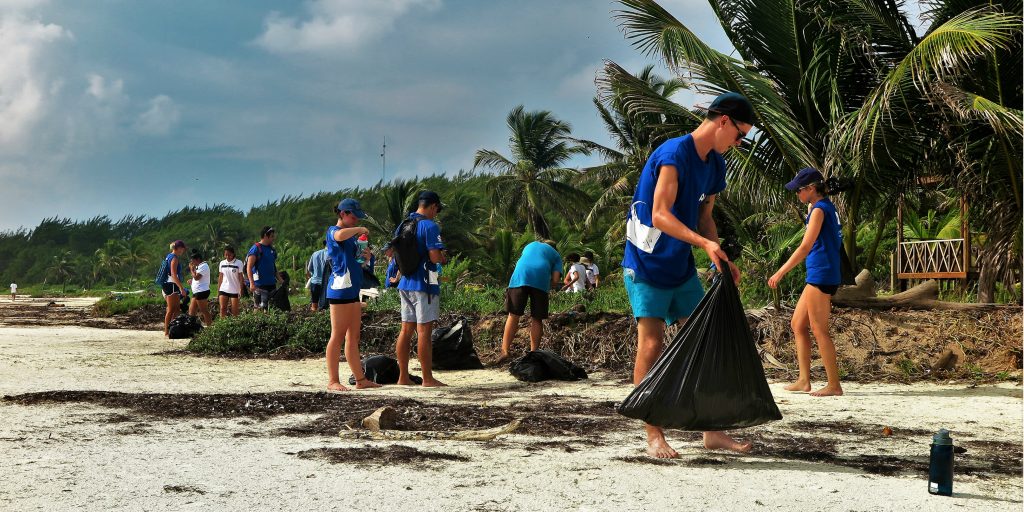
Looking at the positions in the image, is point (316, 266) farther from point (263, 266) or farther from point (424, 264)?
point (424, 264)

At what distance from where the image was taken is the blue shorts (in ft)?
14.8

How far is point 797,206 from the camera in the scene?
12.5 meters

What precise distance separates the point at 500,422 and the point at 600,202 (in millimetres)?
32548

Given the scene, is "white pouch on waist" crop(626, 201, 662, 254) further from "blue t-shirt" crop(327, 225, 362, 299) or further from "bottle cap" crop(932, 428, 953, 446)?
"blue t-shirt" crop(327, 225, 362, 299)

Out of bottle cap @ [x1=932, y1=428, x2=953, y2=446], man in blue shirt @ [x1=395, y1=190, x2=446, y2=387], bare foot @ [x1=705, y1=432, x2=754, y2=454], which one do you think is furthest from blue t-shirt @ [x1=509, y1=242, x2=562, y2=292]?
bottle cap @ [x1=932, y1=428, x2=953, y2=446]

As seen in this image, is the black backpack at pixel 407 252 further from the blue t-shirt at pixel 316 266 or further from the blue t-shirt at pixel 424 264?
the blue t-shirt at pixel 316 266

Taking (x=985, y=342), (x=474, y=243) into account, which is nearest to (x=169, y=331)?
(x=985, y=342)

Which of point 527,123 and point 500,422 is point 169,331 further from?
point 527,123

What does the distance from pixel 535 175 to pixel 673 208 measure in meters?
44.2

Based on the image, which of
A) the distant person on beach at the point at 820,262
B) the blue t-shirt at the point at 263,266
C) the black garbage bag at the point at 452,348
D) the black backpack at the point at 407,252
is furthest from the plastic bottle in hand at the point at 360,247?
the blue t-shirt at the point at 263,266

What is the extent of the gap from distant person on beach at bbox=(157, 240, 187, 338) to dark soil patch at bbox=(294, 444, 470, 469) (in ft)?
32.7

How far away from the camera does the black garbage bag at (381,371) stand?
329 inches

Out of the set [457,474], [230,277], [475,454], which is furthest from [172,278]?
[457,474]

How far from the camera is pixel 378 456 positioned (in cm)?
441
